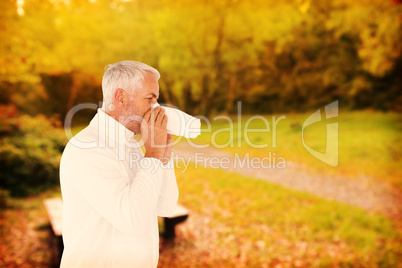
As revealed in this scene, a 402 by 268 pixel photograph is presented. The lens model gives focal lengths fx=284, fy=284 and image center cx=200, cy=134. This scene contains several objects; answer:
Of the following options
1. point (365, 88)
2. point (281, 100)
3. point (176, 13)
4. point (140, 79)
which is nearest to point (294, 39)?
point (281, 100)

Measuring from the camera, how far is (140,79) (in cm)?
104

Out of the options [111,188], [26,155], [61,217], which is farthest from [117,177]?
[26,155]

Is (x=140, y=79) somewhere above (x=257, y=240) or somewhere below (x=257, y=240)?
above

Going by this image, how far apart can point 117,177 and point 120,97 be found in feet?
0.97

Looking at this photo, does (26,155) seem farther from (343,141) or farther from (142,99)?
(343,141)

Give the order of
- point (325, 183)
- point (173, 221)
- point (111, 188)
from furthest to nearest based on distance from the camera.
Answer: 1. point (325, 183)
2. point (173, 221)
3. point (111, 188)

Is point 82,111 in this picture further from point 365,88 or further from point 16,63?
point 365,88

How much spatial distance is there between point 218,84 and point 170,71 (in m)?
1.36

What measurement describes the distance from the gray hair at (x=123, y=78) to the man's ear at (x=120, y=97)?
0.04 feet

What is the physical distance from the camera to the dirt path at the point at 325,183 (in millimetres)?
4160

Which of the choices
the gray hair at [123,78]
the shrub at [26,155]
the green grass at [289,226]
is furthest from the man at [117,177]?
the shrub at [26,155]

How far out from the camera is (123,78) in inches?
40.4

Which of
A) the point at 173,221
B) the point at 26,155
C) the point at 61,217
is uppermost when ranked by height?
the point at 26,155

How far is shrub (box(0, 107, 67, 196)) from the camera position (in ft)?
13.0
